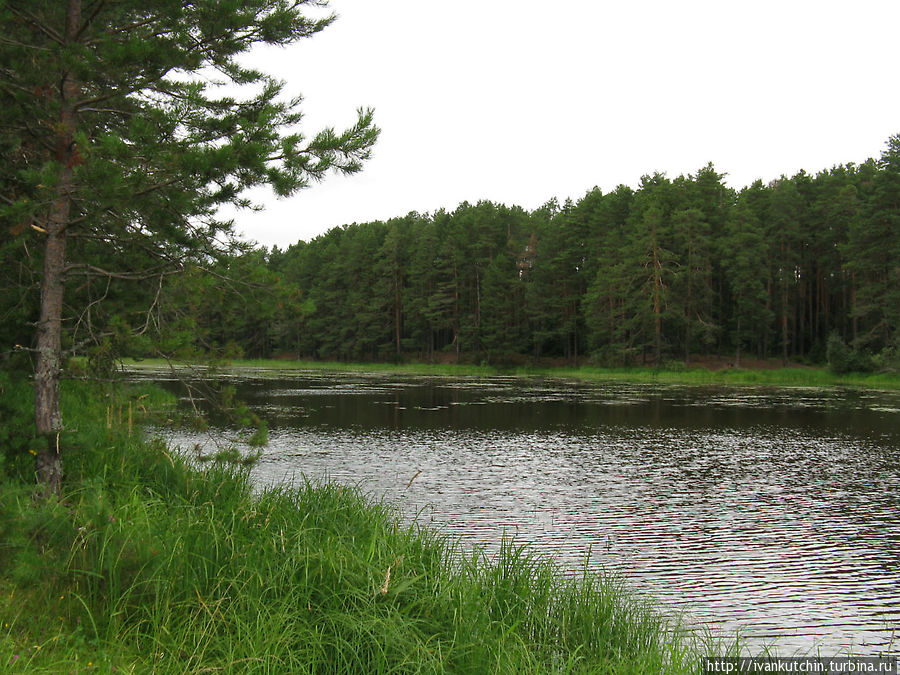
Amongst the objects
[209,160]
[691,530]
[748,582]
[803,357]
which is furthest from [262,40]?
[803,357]

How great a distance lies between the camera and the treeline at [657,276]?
51.8 meters

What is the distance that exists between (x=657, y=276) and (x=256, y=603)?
52.9 m

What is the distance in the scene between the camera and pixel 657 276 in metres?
54.0

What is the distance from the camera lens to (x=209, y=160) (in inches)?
248

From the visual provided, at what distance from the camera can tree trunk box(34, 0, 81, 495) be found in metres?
6.54

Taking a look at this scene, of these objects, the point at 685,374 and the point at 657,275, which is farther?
the point at 657,275

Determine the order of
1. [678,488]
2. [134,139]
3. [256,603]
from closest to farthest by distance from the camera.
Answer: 1. [256,603]
2. [134,139]
3. [678,488]

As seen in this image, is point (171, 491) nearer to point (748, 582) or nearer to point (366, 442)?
point (748, 582)

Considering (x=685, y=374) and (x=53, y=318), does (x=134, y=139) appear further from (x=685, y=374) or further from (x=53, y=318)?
(x=685, y=374)

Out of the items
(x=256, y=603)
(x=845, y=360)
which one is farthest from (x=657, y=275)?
(x=256, y=603)

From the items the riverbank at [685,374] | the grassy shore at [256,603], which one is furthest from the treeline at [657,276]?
the grassy shore at [256,603]

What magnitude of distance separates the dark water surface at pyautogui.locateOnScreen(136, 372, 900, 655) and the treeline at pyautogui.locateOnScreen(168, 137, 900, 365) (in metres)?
23.3

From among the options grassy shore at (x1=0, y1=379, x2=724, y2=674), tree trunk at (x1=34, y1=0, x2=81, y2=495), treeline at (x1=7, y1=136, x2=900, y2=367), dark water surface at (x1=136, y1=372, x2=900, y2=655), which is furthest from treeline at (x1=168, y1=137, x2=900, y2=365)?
tree trunk at (x1=34, y1=0, x2=81, y2=495)

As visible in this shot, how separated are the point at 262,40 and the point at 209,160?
2316 mm
